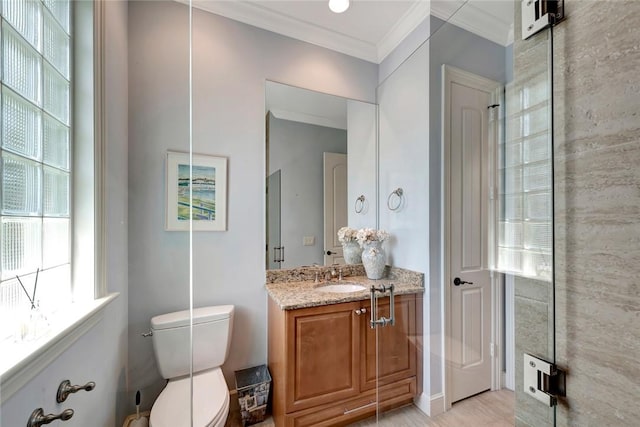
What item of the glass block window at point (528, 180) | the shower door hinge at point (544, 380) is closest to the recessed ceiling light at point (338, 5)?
the glass block window at point (528, 180)

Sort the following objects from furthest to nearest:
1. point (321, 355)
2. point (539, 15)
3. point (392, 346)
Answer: point (392, 346) < point (321, 355) < point (539, 15)

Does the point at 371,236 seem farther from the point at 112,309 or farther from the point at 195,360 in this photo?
the point at 112,309

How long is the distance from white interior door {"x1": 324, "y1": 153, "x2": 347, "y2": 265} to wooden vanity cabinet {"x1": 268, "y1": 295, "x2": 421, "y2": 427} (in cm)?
60

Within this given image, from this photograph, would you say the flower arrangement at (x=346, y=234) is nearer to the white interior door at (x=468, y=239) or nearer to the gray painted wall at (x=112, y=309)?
the white interior door at (x=468, y=239)

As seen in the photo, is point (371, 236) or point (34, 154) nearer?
point (34, 154)

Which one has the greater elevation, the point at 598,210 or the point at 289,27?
the point at 289,27

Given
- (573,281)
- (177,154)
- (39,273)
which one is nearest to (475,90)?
(573,281)

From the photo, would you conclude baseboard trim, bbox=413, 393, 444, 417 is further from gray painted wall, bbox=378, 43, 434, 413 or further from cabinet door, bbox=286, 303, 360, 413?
cabinet door, bbox=286, 303, 360, 413

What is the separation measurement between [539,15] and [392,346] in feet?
6.02

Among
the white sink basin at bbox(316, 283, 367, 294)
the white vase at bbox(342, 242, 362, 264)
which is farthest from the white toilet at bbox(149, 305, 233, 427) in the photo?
the white vase at bbox(342, 242, 362, 264)

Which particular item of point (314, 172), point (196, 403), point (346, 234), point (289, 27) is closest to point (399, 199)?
point (346, 234)

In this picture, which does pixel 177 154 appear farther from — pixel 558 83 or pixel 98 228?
pixel 558 83

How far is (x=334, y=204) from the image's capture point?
2.20 meters

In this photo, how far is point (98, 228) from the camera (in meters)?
1.24
